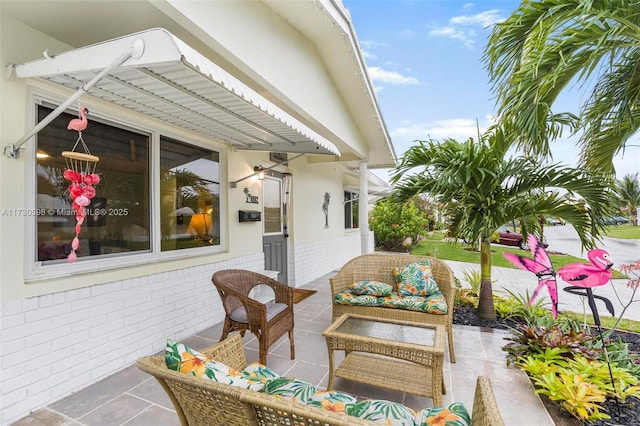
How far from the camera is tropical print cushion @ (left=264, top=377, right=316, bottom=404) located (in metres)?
1.31

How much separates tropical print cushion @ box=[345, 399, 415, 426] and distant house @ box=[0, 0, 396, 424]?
210cm

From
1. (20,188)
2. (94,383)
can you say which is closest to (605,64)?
(20,188)

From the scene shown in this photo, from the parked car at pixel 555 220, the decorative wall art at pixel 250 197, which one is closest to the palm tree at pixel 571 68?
the parked car at pixel 555 220

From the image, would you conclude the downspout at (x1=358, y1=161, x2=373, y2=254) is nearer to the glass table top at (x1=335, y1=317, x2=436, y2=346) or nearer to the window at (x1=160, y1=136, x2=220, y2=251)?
Answer: the window at (x1=160, y1=136, x2=220, y2=251)

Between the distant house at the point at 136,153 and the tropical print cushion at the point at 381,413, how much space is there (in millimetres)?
2105

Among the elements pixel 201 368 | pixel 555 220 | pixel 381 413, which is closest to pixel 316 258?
pixel 555 220

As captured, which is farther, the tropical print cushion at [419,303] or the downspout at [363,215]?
the downspout at [363,215]

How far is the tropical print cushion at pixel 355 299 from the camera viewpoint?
3797mm

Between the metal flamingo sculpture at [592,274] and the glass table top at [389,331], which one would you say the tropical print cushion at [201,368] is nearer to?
the glass table top at [389,331]

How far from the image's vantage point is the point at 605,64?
2.85 m

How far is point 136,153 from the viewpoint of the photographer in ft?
11.3

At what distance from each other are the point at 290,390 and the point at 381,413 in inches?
16.7

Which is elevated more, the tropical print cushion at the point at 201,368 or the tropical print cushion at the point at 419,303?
the tropical print cushion at the point at 201,368

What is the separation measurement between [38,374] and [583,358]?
486cm
